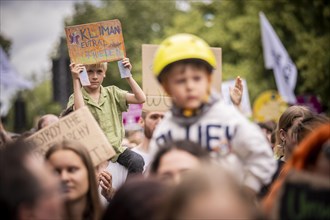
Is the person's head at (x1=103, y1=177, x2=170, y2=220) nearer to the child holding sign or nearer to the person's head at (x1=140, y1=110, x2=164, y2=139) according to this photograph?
the child holding sign

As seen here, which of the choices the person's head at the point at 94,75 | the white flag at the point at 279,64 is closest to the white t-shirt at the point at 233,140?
the person's head at the point at 94,75

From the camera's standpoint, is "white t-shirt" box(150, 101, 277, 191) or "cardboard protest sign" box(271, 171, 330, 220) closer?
"cardboard protest sign" box(271, 171, 330, 220)

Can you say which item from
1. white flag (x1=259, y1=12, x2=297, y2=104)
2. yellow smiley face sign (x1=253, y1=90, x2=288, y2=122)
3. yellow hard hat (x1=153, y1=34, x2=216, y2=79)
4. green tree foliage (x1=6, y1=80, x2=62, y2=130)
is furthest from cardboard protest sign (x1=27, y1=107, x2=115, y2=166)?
green tree foliage (x1=6, y1=80, x2=62, y2=130)

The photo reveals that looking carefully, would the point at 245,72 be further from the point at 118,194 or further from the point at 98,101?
the point at 118,194

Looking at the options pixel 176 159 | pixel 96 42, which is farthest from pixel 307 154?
pixel 96 42

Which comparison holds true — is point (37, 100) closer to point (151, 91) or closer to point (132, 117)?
point (132, 117)

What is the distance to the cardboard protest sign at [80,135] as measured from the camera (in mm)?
5309

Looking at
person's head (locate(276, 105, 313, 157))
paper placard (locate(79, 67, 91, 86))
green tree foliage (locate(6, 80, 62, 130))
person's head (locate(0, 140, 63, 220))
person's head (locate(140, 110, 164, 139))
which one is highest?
person's head (locate(0, 140, 63, 220))

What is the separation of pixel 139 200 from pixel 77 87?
11.3 ft

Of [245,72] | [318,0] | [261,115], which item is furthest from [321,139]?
[245,72]

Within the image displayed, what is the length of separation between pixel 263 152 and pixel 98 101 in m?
3.21

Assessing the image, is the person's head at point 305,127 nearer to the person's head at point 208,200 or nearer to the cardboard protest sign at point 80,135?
the cardboard protest sign at point 80,135

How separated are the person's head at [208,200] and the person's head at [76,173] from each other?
1782mm

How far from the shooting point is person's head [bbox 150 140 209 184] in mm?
3936
